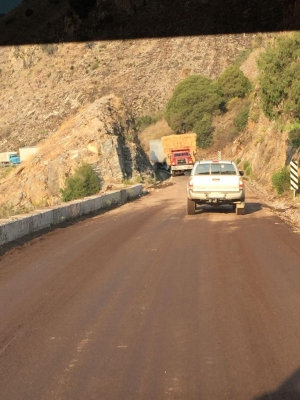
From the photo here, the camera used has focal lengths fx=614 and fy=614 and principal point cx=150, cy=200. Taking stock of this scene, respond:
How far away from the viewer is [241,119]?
77125 millimetres

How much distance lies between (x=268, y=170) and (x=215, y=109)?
4718cm

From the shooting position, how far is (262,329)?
7.30 meters

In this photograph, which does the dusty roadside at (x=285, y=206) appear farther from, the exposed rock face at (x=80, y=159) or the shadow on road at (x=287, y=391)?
the exposed rock face at (x=80, y=159)

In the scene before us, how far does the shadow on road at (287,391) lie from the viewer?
17.2 feet

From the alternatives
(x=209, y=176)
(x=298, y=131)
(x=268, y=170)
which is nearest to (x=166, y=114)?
(x=268, y=170)

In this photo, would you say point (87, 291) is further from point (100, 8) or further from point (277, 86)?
point (100, 8)

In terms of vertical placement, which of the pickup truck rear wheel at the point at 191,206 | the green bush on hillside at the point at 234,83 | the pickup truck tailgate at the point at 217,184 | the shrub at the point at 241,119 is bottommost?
the pickup truck rear wheel at the point at 191,206

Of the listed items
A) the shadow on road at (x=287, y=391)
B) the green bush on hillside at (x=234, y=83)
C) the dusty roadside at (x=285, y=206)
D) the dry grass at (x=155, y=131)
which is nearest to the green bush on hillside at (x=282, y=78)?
the dusty roadside at (x=285, y=206)

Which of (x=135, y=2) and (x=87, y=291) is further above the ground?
(x=135, y=2)

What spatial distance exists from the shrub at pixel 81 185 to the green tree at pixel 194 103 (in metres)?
49.0

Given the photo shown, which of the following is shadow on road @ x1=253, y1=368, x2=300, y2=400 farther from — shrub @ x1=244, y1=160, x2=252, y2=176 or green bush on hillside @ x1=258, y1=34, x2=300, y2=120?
shrub @ x1=244, y1=160, x2=252, y2=176

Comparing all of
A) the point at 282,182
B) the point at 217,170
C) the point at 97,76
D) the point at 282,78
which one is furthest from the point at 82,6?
the point at 217,170

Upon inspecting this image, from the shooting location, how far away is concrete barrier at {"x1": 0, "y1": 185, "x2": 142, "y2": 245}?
51.9 ft

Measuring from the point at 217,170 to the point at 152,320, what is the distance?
14.3 m
